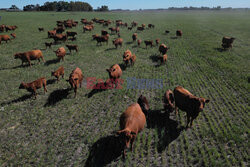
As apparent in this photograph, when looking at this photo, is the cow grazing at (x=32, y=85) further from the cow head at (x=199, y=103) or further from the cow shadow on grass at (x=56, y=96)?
the cow head at (x=199, y=103)

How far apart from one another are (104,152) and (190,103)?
4204 mm

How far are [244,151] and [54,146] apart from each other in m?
7.83

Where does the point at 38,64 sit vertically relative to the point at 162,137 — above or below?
above

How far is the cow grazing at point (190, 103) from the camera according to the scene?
20.5 feet

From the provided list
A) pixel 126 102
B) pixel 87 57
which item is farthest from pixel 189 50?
pixel 126 102

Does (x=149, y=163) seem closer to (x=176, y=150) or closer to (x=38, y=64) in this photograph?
(x=176, y=150)

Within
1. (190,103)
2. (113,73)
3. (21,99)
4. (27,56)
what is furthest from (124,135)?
(27,56)

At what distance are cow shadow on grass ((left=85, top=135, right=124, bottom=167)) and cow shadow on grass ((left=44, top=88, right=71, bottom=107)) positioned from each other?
4.30 m

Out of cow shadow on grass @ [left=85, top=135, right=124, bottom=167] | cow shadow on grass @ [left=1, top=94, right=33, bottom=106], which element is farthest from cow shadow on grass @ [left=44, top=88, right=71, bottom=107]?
cow shadow on grass @ [left=85, top=135, right=124, bottom=167]

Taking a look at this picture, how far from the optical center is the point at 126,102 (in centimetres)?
912

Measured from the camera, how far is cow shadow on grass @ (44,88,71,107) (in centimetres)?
894

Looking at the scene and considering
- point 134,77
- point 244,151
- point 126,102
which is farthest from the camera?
point 134,77

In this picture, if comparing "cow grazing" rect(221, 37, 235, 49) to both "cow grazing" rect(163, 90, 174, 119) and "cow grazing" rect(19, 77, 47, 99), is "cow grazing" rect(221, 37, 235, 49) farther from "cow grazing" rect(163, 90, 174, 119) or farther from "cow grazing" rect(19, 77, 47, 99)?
"cow grazing" rect(19, 77, 47, 99)

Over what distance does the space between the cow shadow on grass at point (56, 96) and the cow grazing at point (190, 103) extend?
269 inches
